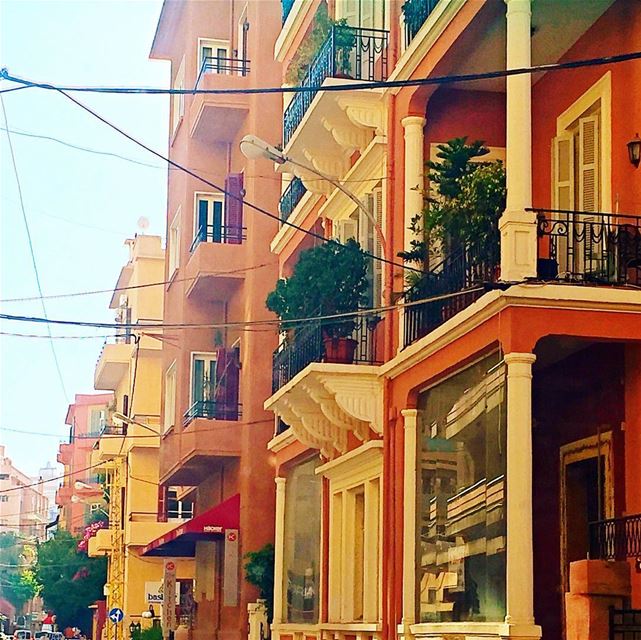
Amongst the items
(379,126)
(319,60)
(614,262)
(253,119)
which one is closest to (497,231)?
(614,262)

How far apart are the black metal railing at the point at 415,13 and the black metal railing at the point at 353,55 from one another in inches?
54.9

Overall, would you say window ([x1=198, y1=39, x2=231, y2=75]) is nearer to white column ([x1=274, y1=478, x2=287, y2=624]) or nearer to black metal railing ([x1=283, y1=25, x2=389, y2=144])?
white column ([x1=274, y1=478, x2=287, y2=624])

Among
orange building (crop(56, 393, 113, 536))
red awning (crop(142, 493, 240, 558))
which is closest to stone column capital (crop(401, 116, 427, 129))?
red awning (crop(142, 493, 240, 558))

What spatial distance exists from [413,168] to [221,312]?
1432 centimetres

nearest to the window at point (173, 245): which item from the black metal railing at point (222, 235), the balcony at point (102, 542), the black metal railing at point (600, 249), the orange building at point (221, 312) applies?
the orange building at point (221, 312)

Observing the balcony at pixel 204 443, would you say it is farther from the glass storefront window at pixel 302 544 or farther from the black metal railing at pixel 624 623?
the black metal railing at pixel 624 623

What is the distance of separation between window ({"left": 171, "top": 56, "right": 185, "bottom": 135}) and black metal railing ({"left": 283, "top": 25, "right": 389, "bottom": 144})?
44.3 feet

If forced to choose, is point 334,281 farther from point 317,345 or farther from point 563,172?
point 563,172

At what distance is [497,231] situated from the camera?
49.1 feet

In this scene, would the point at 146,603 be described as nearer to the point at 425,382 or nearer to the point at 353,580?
the point at 353,580

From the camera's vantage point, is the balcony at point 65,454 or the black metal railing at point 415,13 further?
the balcony at point 65,454

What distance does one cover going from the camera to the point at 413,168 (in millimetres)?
17688

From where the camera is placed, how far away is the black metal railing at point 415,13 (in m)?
17.5

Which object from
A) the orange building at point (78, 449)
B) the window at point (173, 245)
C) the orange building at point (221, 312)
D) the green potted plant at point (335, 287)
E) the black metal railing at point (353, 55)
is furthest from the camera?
the orange building at point (78, 449)
